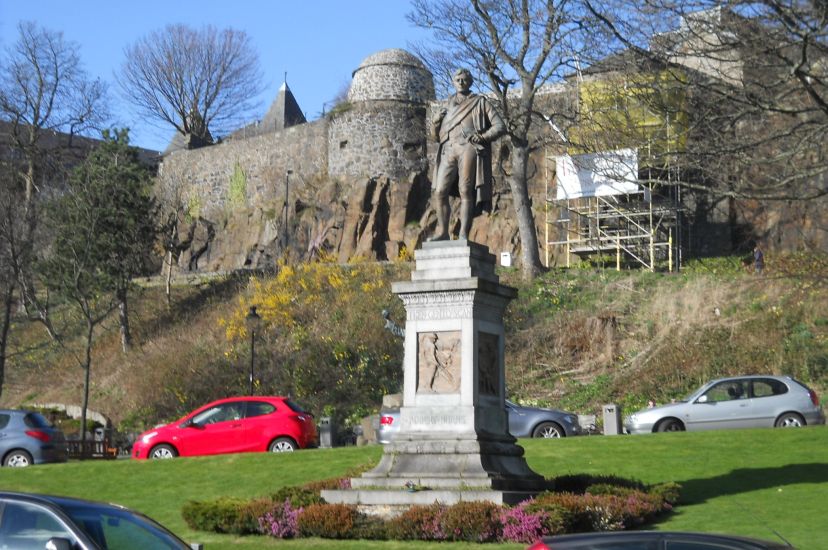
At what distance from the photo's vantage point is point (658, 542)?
685cm

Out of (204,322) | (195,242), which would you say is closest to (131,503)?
(204,322)

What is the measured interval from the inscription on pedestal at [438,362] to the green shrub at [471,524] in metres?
2.42

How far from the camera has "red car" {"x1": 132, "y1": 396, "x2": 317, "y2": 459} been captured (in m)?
23.8

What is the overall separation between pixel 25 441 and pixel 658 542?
19.9 metres

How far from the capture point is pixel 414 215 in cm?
4691

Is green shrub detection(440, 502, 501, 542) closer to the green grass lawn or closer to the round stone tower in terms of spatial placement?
the green grass lawn

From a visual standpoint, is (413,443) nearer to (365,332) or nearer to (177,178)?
(365,332)

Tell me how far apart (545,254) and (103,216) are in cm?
1632

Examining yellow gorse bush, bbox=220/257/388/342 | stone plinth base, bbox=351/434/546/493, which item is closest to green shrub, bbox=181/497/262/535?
stone plinth base, bbox=351/434/546/493

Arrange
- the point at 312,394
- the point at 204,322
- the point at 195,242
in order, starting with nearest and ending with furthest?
the point at 312,394 < the point at 204,322 < the point at 195,242

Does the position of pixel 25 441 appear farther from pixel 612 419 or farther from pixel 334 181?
pixel 334 181

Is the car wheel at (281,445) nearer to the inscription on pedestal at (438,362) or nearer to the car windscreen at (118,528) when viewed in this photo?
the inscription on pedestal at (438,362)

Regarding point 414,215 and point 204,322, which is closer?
point 204,322

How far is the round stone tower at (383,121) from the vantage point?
48.5m
